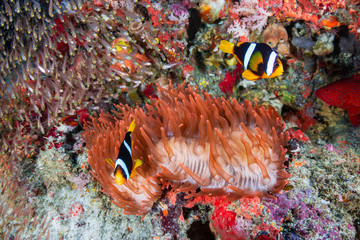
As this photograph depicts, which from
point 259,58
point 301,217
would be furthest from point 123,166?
point 259,58

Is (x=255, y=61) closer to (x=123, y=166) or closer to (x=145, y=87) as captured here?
(x=123, y=166)

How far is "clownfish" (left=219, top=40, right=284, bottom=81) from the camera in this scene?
6.41 feet

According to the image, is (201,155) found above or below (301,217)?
above

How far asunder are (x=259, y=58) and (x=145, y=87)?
1775 mm

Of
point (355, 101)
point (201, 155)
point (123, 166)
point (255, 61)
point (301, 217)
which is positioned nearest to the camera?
point (123, 166)

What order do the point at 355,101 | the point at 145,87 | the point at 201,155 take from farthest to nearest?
1. the point at 145,87
2. the point at 355,101
3. the point at 201,155

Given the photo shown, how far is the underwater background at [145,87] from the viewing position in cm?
202

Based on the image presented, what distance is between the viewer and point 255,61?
200 cm

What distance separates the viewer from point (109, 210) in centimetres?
234

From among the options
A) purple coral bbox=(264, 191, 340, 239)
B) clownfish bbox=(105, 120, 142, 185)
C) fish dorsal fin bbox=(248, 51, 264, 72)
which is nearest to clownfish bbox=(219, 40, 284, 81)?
fish dorsal fin bbox=(248, 51, 264, 72)

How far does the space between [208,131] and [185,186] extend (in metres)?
0.47

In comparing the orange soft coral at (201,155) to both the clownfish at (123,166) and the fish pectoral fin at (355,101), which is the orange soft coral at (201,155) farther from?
the fish pectoral fin at (355,101)

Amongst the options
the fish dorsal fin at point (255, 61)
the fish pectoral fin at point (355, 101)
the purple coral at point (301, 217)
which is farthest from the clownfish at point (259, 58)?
the fish pectoral fin at point (355, 101)

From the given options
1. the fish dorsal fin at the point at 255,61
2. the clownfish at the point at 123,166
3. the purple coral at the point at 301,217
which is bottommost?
the purple coral at the point at 301,217
